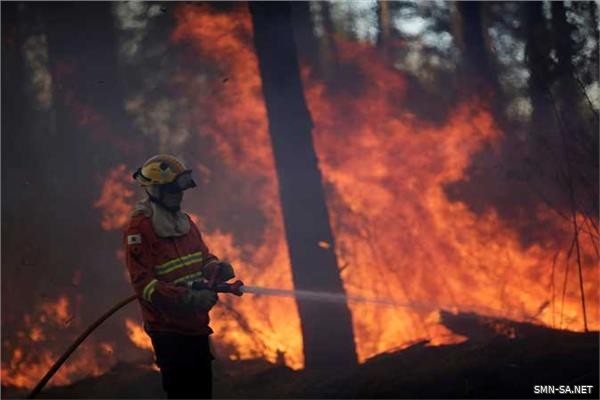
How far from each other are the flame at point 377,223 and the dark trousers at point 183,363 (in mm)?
2685

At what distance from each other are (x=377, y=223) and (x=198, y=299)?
3.72 meters

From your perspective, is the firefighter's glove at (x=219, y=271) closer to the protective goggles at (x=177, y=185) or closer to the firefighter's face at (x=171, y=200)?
the firefighter's face at (x=171, y=200)

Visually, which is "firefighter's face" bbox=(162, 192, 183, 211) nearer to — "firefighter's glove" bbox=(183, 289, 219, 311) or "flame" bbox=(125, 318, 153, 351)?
"firefighter's glove" bbox=(183, 289, 219, 311)

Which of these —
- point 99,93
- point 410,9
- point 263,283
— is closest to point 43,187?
point 99,93

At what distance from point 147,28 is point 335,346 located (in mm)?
4969

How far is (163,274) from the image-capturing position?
4.86 meters

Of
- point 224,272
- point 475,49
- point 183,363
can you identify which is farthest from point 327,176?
point 183,363

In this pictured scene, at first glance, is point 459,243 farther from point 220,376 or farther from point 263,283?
point 220,376

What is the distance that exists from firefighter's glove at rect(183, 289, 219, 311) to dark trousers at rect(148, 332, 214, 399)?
1.40 ft

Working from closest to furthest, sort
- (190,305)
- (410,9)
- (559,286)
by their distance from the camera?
(190,305)
(559,286)
(410,9)

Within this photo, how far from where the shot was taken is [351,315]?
7.77 m

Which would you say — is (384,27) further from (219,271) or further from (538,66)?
(219,271)

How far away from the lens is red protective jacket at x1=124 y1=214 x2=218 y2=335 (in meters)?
4.63

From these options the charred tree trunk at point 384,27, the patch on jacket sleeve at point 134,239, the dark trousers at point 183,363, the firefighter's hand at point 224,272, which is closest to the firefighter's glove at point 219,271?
the firefighter's hand at point 224,272
